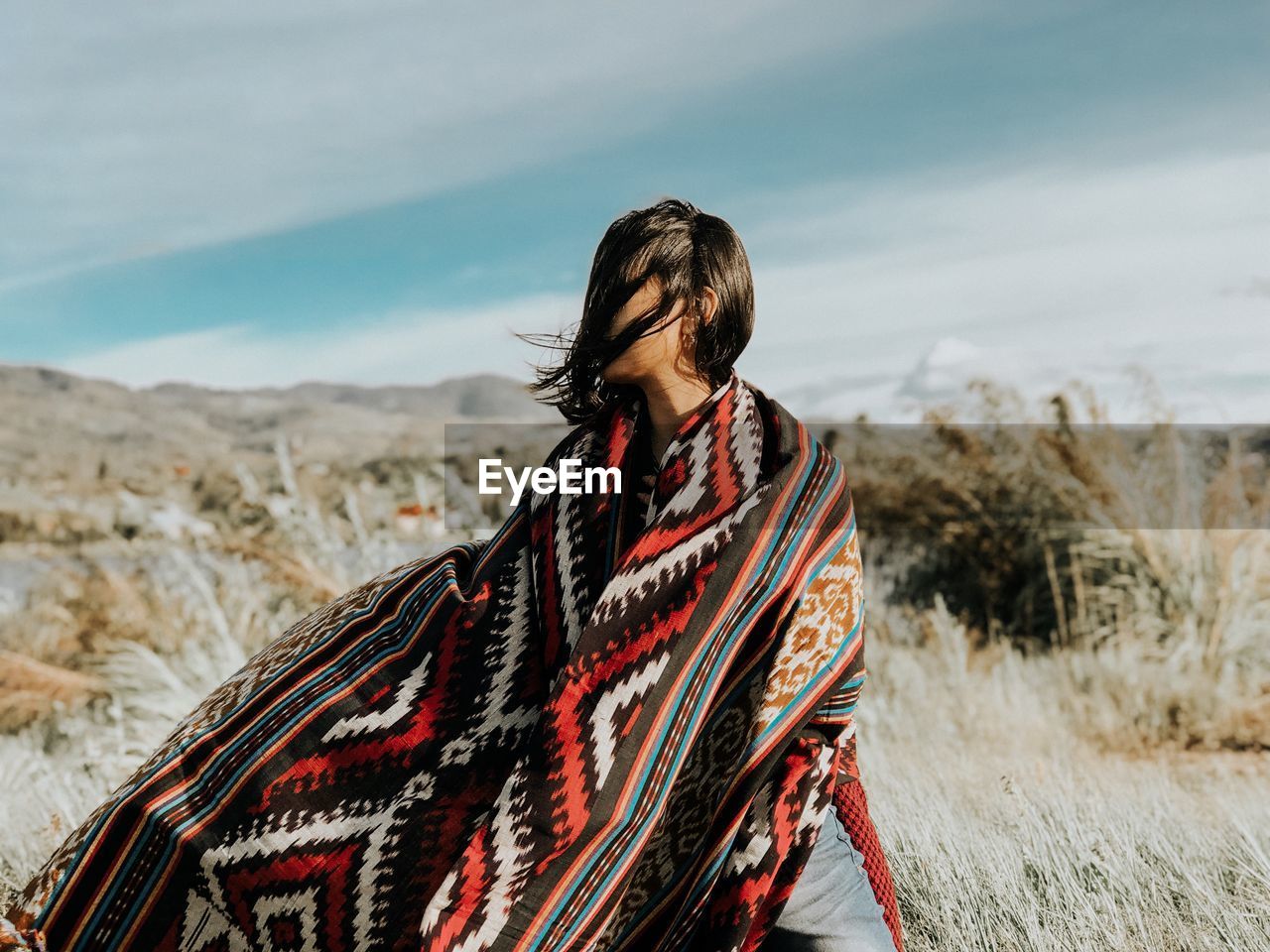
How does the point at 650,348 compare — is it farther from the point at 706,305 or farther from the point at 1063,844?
the point at 1063,844

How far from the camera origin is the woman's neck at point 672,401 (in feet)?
7.22

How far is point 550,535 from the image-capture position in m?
2.25

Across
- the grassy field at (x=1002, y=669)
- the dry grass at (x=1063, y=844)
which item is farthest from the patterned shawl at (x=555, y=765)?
the grassy field at (x=1002, y=669)

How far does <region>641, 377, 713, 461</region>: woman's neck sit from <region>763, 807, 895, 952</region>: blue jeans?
0.80 m

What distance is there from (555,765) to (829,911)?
0.60m

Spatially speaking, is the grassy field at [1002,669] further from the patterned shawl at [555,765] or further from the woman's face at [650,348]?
the woman's face at [650,348]

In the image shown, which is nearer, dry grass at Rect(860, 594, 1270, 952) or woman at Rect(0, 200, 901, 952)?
woman at Rect(0, 200, 901, 952)

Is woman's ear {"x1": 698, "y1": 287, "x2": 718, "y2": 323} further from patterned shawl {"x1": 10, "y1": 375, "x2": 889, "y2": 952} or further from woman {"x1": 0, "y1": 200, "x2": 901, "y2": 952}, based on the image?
patterned shawl {"x1": 10, "y1": 375, "x2": 889, "y2": 952}

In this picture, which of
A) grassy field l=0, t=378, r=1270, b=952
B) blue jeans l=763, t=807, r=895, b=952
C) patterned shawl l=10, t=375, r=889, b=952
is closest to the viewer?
patterned shawl l=10, t=375, r=889, b=952

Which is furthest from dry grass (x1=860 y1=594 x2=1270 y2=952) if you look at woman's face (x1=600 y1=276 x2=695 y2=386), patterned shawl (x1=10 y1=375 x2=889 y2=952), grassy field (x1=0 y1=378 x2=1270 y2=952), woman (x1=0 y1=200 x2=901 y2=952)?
woman's face (x1=600 y1=276 x2=695 y2=386)

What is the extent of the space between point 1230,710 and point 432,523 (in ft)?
14.1

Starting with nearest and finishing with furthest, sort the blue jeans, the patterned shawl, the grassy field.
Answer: the patterned shawl
the blue jeans
the grassy field

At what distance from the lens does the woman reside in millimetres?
1917

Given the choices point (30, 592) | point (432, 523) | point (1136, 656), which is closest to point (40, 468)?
point (30, 592)
